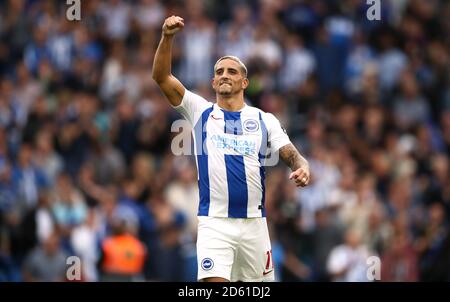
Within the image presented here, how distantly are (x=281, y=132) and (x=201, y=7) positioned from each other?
38.7 feet

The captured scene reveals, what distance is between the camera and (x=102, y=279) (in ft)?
60.3

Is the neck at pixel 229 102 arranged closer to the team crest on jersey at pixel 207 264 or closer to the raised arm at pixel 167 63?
the raised arm at pixel 167 63

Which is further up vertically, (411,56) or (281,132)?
(411,56)

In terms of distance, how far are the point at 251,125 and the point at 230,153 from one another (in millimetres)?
372

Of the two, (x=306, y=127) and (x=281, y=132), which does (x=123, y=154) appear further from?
(x=281, y=132)

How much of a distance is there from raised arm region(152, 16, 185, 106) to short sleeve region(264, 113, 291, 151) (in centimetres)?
93

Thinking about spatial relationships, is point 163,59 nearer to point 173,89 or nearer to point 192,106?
point 173,89

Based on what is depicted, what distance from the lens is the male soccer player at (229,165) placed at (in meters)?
12.3

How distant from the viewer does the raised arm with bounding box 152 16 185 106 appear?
12180mm

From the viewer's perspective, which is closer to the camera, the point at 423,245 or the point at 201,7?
the point at 423,245

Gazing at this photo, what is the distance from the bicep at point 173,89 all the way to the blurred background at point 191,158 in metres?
5.96

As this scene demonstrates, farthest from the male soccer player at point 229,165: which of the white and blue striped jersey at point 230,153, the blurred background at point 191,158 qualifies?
the blurred background at point 191,158
